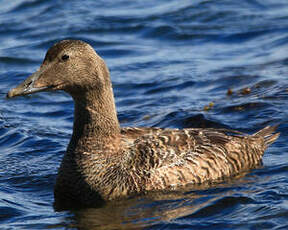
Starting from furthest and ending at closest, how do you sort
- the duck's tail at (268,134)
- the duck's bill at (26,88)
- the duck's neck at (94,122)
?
the duck's tail at (268,134) < the duck's neck at (94,122) < the duck's bill at (26,88)

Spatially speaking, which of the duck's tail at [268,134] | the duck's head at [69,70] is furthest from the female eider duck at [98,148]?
the duck's tail at [268,134]

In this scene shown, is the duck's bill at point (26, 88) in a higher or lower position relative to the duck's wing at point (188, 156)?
higher

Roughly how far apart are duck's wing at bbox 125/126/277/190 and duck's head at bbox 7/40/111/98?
0.99 metres

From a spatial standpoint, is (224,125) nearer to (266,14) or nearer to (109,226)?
(109,226)

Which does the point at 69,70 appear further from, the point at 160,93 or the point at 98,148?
Answer: the point at 160,93

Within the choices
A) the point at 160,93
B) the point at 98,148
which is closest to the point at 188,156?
the point at 98,148

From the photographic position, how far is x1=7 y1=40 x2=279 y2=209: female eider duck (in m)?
8.27

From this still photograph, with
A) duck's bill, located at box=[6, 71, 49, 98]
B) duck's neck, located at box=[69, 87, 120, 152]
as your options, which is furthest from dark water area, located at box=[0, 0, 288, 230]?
duck's bill, located at box=[6, 71, 49, 98]

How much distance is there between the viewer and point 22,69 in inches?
599

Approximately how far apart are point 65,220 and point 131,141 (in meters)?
1.32

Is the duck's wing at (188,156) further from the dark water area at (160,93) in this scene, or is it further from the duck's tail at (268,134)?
the duck's tail at (268,134)

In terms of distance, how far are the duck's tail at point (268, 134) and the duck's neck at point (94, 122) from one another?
2.58 m

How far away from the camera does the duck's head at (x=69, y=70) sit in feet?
27.0

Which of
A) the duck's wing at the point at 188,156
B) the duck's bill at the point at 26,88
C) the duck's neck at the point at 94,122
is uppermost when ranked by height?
the duck's bill at the point at 26,88
